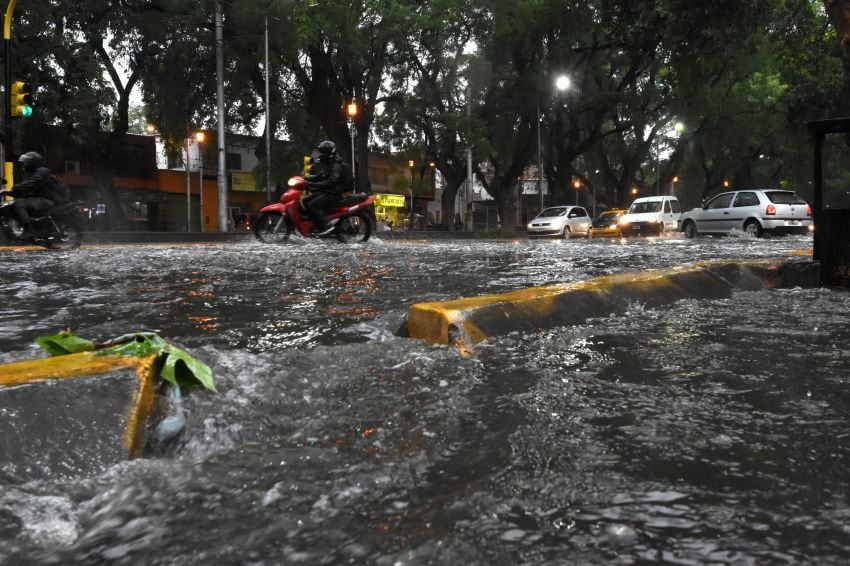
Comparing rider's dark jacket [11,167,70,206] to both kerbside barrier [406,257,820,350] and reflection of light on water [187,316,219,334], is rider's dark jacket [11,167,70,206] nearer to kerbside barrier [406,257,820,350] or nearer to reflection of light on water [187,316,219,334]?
reflection of light on water [187,316,219,334]

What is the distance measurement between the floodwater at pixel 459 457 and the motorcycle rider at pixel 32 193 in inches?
334

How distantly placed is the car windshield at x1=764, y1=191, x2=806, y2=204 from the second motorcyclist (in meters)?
13.2

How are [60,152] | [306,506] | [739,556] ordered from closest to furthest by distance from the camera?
[739,556] → [306,506] → [60,152]

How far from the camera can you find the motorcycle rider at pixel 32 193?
11.4 m

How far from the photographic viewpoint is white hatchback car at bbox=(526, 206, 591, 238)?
27.0m

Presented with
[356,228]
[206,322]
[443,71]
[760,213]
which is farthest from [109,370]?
[443,71]

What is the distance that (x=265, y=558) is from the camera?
148 cm

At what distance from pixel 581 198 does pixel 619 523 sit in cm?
6755

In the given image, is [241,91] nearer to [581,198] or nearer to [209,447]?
[209,447]

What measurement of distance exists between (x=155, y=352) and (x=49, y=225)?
424 inches

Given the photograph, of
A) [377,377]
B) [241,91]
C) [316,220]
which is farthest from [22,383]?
[241,91]

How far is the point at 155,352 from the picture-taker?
2516 millimetres

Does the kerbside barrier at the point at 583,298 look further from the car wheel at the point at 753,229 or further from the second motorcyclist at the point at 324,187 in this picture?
the car wheel at the point at 753,229

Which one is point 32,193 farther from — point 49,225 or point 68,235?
point 68,235
